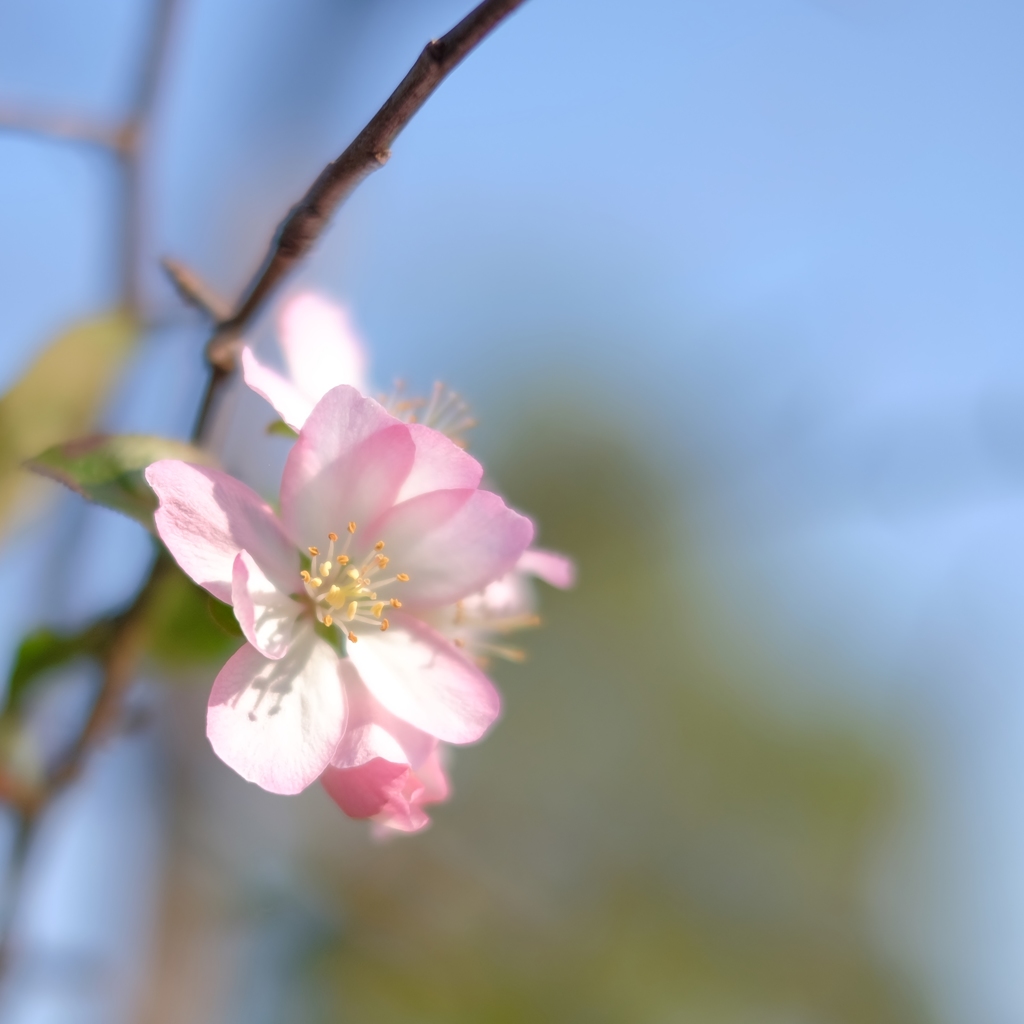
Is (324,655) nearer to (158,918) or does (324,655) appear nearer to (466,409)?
(466,409)

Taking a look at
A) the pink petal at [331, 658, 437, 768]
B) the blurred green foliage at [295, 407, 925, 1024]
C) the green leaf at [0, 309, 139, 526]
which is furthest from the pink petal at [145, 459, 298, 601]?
the blurred green foliage at [295, 407, 925, 1024]

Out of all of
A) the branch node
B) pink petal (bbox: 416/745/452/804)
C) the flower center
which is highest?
the branch node

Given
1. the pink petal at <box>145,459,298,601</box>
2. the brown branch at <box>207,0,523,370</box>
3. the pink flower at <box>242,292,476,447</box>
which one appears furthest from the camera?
the pink flower at <box>242,292,476,447</box>

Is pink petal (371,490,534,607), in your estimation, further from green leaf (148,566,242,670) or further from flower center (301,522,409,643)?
green leaf (148,566,242,670)

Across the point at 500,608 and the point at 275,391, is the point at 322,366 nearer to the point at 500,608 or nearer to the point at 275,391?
the point at 275,391

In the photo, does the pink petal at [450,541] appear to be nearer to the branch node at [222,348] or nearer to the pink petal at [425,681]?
the pink petal at [425,681]

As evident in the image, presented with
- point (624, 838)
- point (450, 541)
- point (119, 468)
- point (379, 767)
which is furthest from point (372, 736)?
point (624, 838)

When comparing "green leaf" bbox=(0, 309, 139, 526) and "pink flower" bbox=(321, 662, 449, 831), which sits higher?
"green leaf" bbox=(0, 309, 139, 526)
